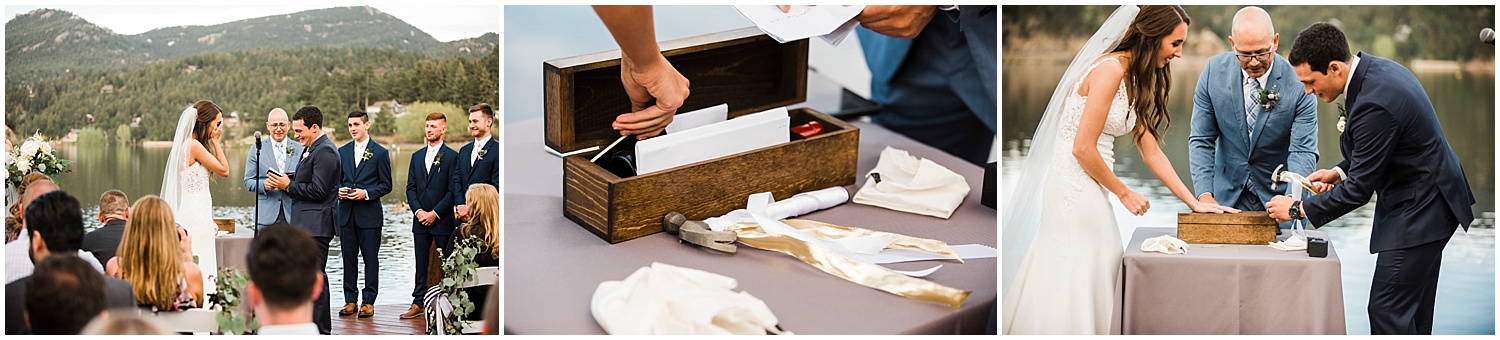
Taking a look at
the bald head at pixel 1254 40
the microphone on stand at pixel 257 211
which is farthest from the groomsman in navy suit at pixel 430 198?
the bald head at pixel 1254 40

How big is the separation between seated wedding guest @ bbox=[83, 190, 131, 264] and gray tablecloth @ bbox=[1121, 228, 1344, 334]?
2705 mm

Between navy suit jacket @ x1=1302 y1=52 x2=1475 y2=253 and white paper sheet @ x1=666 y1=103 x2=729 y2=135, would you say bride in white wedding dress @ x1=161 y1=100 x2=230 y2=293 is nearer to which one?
white paper sheet @ x1=666 y1=103 x2=729 y2=135

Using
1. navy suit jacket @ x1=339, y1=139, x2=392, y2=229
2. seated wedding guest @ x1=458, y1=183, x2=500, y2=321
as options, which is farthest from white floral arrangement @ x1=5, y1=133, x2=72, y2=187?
seated wedding guest @ x1=458, y1=183, x2=500, y2=321

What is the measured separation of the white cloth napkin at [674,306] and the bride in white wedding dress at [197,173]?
119 centimetres

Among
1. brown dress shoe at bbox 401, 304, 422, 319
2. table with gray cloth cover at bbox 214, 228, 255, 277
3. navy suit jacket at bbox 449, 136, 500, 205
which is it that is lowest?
brown dress shoe at bbox 401, 304, 422, 319

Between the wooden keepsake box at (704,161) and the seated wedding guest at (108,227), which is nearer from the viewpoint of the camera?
the wooden keepsake box at (704,161)

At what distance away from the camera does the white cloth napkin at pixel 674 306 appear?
288cm

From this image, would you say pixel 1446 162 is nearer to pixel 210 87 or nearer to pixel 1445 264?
pixel 1445 264

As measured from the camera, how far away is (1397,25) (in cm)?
354

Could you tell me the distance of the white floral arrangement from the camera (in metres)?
3.48

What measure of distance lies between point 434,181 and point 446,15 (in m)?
0.47

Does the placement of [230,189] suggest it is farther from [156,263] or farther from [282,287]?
[282,287]

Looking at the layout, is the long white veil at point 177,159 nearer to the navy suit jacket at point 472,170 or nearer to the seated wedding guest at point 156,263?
the seated wedding guest at point 156,263

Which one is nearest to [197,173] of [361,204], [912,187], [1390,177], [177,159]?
[177,159]
